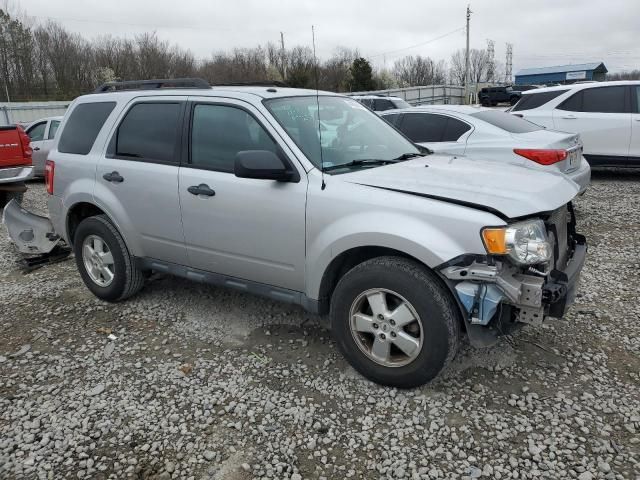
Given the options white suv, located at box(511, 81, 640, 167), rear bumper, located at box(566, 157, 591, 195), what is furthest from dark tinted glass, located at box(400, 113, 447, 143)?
white suv, located at box(511, 81, 640, 167)

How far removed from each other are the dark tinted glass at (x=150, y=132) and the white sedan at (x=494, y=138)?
10.8 ft

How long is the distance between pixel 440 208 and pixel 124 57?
137 feet

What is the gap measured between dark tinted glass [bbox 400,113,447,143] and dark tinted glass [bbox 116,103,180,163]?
4.02 metres

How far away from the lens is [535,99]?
32.1ft

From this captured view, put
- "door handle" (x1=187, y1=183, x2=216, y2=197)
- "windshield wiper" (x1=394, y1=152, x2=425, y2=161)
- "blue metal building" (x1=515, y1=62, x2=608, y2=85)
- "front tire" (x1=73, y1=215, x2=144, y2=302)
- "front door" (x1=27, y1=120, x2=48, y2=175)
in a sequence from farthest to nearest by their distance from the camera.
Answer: "blue metal building" (x1=515, y1=62, x2=608, y2=85) → "front door" (x1=27, y1=120, x2=48, y2=175) → "front tire" (x1=73, y1=215, x2=144, y2=302) → "windshield wiper" (x1=394, y1=152, x2=425, y2=161) → "door handle" (x1=187, y1=183, x2=216, y2=197)

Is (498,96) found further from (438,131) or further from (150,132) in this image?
(150,132)

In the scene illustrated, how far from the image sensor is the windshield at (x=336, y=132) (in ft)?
11.7

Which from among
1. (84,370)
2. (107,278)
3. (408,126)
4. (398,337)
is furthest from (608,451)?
(408,126)

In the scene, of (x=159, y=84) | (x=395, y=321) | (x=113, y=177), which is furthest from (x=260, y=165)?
(x=159, y=84)

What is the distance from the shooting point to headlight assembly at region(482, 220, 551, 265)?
2.74 m

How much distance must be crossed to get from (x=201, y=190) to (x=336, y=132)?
3.62 ft

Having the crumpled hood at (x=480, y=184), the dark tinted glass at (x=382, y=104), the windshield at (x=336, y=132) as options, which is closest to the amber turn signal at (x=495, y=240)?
the crumpled hood at (x=480, y=184)

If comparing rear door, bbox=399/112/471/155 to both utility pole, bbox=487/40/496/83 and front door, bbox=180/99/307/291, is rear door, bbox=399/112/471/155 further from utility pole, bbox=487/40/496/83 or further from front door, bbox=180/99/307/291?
utility pole, bbox=487/40/496/83

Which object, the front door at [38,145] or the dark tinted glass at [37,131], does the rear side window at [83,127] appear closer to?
the front door at [38,145]
